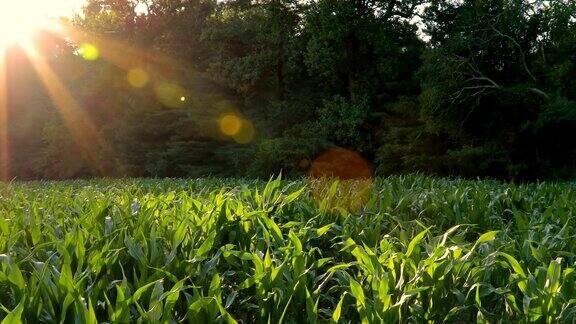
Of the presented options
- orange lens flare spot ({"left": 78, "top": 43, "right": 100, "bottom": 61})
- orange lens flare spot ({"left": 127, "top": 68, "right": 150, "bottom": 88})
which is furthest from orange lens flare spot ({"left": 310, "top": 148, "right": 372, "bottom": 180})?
orange lens flare spot ({"left": 78, "top": 43, "right": 100, "bottom": 61})

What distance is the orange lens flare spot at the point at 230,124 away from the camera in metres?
30.9

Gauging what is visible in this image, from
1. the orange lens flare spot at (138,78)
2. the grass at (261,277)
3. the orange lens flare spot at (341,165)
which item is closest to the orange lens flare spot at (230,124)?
the orange lens flare spot at (138,78)

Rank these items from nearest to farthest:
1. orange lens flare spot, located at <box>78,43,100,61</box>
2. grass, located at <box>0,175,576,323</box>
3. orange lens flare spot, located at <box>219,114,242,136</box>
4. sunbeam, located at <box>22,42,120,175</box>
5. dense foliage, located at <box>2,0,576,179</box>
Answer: grass, located at <box>0,175,576,323</box>, dense foliage, located at <box>2,0,576,179</box>, orange lens flare spot, located at <box>219,114,242,136</box>, sunbeam, located at <box>22,42,120,175</box>, orange lens flare spot, located at <box>78,43,100,61</box>

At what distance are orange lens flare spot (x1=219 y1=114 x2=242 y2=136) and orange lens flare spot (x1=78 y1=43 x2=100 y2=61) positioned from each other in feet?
32.4

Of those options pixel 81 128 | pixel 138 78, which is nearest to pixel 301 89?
pixel 138 78

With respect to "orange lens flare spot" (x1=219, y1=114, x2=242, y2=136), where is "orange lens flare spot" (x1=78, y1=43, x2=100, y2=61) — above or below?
above

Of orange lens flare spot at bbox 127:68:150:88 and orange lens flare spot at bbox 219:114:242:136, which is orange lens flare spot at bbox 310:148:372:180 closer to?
orange lens flare spot at bbox 219:114:242:136

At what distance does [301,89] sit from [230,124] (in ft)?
14.3

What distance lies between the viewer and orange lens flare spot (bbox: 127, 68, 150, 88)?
107 ft

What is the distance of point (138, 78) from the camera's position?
33.0 m

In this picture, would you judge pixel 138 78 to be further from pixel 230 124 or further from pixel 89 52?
pixel 230 124

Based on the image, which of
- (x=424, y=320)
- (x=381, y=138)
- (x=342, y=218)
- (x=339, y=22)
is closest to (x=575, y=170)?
(x=381, y=138)

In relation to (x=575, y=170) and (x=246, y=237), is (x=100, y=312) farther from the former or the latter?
(x=575, y=170)

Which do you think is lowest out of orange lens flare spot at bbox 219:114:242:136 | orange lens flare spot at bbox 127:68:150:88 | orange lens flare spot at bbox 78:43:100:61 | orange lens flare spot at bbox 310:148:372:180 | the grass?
orange lens flare spot at bbox 310:148:372:180
